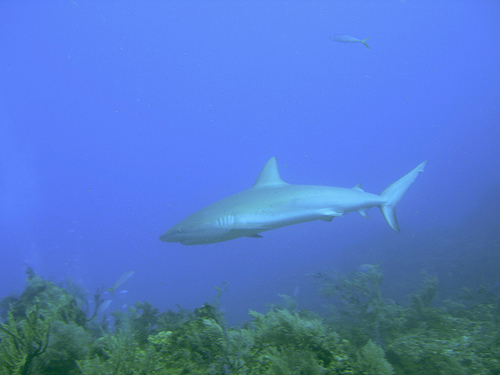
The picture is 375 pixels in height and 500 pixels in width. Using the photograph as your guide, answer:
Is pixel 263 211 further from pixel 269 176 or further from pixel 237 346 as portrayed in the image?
pixel 237 346

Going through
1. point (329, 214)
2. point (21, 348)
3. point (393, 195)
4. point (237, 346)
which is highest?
point (393, 195)

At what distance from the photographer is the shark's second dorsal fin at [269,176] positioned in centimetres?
652

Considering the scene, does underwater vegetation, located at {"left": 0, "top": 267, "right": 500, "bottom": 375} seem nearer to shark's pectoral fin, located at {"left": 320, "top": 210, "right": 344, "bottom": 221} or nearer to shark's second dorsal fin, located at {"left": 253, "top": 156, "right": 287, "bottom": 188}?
shark's pectoral fin, located at {"left": 320, "top": 210, "right": 344, "bottom": 221}

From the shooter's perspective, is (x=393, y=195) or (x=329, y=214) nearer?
(x=329, y=214)

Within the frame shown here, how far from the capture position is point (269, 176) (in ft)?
21.6

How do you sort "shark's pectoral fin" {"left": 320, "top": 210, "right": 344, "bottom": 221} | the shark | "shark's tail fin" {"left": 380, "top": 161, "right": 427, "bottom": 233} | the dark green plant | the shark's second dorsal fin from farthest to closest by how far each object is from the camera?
the shark's second dorsal fin → "shark's tail fin" {"left": 380, "top": 161, "right": 427, "bottom": 233} → "shark's pectoral fin" {"left": 320, "top": 210, "right": 344, "bottom": 221} → the shark → the dark green plant

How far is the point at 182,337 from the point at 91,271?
158 m

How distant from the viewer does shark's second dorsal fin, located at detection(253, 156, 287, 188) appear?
6520mm

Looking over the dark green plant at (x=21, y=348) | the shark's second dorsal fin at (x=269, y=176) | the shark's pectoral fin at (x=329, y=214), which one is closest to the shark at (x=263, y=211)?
the shark's pectoral fin at (x=329, y=214)

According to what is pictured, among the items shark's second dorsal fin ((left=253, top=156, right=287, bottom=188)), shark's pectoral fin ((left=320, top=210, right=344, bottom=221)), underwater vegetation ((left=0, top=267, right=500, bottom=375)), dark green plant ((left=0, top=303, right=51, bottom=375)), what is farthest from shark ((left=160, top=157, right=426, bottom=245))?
dark green plant ((left=0, top=303, right=51, bottom=375))

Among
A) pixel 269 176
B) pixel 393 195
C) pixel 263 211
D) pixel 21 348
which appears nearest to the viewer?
pixel 21 348

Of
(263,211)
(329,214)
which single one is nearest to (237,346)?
(263,211)

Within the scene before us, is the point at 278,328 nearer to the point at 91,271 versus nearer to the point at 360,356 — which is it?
the point at 360,356

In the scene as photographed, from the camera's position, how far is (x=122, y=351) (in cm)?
224
